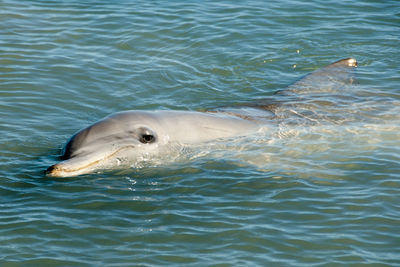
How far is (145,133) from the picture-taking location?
11297mm

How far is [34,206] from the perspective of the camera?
10062mm

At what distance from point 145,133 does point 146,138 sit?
0.32 feet

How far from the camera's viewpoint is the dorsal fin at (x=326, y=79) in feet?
49.3

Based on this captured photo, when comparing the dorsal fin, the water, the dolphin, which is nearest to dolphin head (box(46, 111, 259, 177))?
the dolphin

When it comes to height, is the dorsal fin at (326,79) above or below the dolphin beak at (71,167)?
above

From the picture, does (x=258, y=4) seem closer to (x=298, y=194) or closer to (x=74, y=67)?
(x=74, y=67)

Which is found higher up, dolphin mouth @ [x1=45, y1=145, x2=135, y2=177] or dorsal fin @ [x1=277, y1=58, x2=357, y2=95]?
dorsal fin @ [x1=277, y1=58, x2=357, y2=95]

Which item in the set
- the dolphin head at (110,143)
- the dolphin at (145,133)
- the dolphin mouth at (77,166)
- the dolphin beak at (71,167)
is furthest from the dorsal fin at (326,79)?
the dolphin beak at (71,167)

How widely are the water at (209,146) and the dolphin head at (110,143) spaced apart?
37cm

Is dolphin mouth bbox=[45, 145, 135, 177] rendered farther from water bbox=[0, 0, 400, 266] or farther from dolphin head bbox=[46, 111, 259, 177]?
water bbox=[0, 0, 400, 266]

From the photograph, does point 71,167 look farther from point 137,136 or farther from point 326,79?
point 326,79

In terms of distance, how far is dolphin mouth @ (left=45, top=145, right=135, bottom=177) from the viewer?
10.2 metres

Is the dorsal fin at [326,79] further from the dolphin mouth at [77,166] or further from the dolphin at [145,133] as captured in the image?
the dolphin mouth at [77,166]

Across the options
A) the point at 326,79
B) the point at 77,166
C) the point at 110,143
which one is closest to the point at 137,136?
the point at 110,143
